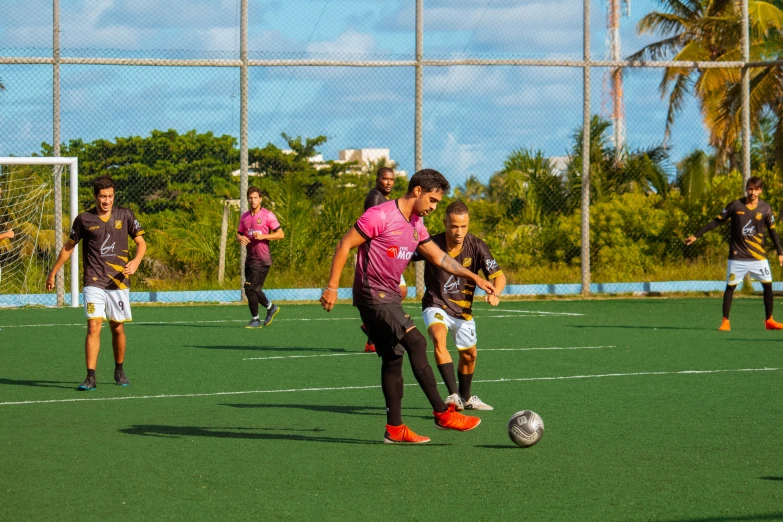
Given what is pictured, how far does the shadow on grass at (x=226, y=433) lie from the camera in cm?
745

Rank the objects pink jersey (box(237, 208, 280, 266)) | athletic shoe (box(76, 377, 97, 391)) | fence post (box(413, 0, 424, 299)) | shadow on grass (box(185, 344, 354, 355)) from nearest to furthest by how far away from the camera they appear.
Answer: athletic shoe (box(76, 377, 97, 391)), shadow on grass (box(185, 344, 354, 355)), pink jersey (box(237, 208, 280, 266)), fence post (box(413, 0, 424, 299))

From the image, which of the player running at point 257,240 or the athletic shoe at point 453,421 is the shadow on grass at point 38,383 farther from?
the player running at point 257,240

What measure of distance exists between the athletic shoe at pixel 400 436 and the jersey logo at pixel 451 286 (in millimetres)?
1839

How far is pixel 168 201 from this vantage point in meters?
19.8

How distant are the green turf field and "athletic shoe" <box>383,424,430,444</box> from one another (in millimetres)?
79

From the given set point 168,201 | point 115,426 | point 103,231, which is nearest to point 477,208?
point 168,201

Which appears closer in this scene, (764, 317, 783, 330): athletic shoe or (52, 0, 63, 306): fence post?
(764, 317, 783, 330): athletic shoe

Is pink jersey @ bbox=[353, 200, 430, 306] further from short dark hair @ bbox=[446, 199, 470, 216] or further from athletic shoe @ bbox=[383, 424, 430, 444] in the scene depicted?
short dark hair @ bbox=[446, 199, 470, 216]

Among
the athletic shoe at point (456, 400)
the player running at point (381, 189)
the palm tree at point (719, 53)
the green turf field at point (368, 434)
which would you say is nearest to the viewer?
the green turf field at point (368, 434)

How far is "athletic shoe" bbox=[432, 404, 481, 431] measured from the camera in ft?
24.2

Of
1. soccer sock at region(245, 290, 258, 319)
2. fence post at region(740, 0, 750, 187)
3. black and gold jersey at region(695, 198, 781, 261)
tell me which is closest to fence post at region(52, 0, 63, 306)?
soccer sock at region(245, 290, 258, 319)

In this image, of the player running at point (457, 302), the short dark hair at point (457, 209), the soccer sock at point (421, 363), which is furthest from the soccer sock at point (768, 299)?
the soccer sock at point (421, 363)

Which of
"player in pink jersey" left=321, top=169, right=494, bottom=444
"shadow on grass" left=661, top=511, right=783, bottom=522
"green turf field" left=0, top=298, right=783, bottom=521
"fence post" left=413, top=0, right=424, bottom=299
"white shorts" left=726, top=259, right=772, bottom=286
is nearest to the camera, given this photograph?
"shadow on grass" left=661, top=511, right=783, bottom=522

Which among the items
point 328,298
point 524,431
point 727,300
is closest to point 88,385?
point 328,298
